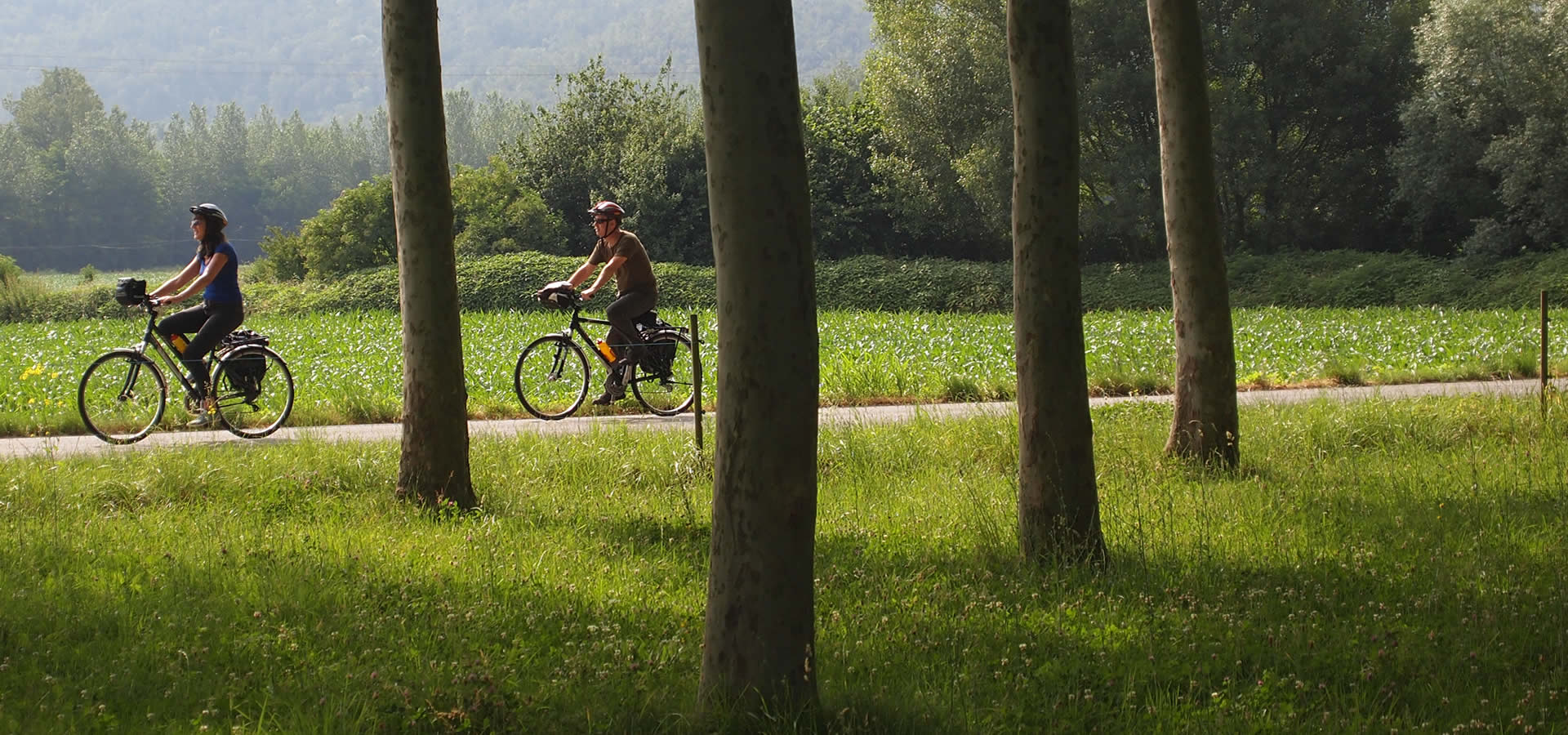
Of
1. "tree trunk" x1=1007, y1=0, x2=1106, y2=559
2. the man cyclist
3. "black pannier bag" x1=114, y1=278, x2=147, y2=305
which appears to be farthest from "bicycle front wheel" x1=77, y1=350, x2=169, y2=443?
"tree trunk" x1=1007, y1=0, x2=1106, y2=559

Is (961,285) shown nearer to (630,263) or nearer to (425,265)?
(630,263)

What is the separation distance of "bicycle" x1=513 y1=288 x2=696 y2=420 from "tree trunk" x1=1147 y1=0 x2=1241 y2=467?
5884mm

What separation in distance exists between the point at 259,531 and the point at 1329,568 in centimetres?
583

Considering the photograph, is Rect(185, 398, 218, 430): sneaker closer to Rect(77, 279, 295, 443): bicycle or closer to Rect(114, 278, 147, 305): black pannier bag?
Rect(77, 279, 295, 443): bicycle

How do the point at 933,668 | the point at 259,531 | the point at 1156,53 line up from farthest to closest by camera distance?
the point at 1156,53
the point at 259,531
the point at 933,668

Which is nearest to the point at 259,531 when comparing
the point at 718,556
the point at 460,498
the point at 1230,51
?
the point at 460,498

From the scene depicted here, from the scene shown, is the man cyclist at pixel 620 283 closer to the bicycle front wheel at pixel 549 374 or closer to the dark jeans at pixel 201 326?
the bicycle front wheel at pixel 549 374

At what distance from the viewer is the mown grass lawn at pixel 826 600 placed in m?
4.27

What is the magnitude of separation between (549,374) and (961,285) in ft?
80.3

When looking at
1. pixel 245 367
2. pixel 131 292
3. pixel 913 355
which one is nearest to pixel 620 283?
pixel 245 367

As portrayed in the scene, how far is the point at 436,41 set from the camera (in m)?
7.75

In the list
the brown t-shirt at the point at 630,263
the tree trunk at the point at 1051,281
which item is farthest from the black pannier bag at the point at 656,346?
the tree trunk at the point at 1051,281

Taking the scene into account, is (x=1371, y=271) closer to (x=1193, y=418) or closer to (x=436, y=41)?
(x=1193, y=418)

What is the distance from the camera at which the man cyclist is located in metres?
12.5
